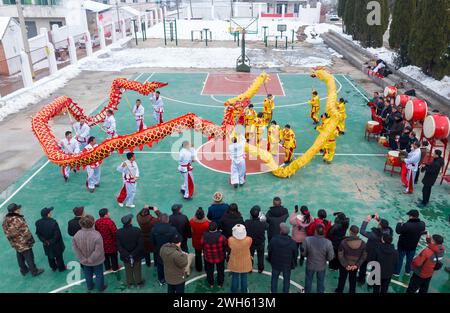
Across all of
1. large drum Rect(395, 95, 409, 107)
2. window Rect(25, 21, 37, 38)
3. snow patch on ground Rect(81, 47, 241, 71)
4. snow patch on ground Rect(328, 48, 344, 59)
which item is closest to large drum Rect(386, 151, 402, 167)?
large drum Rect(395, 95, 409, 107)

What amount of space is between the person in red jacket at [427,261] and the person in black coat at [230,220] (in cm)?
339

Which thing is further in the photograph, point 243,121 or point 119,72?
point 119,72

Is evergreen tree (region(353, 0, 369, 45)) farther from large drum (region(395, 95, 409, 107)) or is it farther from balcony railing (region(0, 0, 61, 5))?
balcony railing (region(0, 0, 61, 5))

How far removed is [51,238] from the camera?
8047 millimetres

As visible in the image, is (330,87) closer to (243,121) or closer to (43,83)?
(243,121)

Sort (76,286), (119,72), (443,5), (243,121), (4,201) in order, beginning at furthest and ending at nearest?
1. (119,72)
2. (443,5)
3. (243,121)
4. (4,201)
5. (76,286)

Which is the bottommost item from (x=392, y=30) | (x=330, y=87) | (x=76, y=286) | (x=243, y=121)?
(x=76, y=286)

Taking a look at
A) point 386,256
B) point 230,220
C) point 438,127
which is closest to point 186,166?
point 230,220

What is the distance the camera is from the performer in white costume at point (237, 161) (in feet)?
37.7

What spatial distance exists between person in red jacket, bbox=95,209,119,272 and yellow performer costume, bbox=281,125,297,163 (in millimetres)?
6912

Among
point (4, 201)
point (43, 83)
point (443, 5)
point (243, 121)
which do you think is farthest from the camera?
point (43, 83)

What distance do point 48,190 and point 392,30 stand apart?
22883mm
